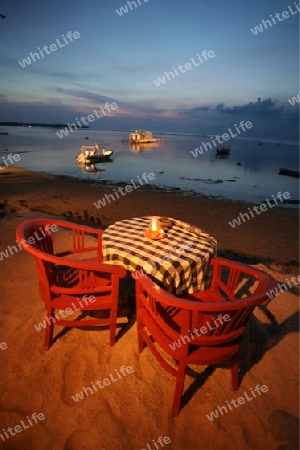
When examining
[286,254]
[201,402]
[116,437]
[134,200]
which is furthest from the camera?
[134,200]

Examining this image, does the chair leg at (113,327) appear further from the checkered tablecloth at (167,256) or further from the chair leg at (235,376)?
the chair leg at (235,376)

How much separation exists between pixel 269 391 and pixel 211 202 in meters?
12.0

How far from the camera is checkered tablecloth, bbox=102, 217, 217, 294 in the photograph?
224 cm

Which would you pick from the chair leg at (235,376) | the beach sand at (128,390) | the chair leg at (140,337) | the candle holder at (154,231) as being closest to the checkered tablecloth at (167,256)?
the candle holder at (154,231)

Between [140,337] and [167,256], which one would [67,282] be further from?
[167,256]

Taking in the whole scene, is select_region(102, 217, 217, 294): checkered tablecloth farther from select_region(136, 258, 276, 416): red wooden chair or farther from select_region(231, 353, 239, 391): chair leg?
select_region(231, 353, 239, 391): chair leg

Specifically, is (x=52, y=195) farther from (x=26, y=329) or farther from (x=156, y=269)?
(x=156, y=269)

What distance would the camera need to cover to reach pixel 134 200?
13.1 meters

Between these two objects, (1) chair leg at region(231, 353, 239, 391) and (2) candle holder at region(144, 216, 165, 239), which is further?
(2) candle holder at region(144, 216, 165, 239)

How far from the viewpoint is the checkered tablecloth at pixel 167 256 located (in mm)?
2236

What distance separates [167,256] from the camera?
7.55 feet

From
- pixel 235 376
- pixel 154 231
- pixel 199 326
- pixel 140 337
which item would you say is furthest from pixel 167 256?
pixel 235 376

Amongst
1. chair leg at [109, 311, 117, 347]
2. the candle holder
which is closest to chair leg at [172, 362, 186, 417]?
chair leg at [109, 311, 117, 347]

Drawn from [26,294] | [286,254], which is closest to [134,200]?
[286,254]
